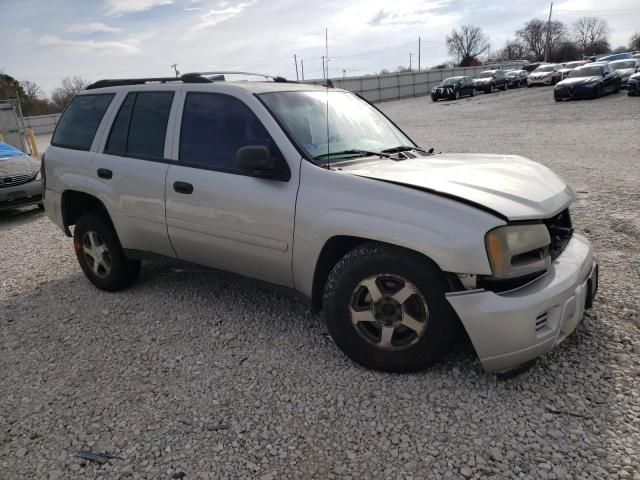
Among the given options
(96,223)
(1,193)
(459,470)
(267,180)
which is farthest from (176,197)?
(1,193)

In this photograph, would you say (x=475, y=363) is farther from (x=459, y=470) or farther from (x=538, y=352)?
(x=459, y=470)

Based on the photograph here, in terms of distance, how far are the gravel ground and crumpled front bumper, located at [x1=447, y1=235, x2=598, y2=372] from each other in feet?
0.96

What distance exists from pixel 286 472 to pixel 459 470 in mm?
793

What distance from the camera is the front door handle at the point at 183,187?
3.54 m

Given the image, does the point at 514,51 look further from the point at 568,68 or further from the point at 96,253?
the point at 96,253

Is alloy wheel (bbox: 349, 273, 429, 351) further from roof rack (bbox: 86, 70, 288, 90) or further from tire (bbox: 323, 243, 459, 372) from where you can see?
roof rack (bbox: 86, 70, 288, 90)

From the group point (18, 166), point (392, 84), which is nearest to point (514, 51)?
point (392, 84)

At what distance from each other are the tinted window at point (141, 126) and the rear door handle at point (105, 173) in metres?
0.17

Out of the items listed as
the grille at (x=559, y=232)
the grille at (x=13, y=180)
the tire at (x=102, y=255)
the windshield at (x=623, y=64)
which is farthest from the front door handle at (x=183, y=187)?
the windshield at (x=623, y=64)

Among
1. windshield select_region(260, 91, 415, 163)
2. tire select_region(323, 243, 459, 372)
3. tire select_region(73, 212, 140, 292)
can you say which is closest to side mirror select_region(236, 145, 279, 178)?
windshield select_region(260, 91, 415, 163)

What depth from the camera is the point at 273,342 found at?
3.45m

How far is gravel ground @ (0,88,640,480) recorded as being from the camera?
232cm

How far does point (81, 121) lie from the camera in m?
4.55

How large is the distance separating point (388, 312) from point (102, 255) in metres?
2.94
